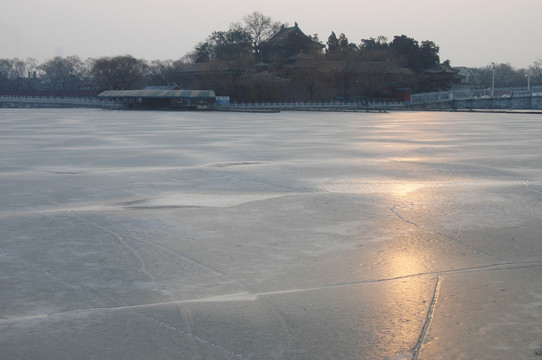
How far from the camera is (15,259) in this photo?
4.90 metres

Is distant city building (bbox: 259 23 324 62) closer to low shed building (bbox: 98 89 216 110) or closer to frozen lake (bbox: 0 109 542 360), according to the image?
low shed building (bbox: 98 89 216 110)

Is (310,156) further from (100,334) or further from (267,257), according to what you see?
(100,334)

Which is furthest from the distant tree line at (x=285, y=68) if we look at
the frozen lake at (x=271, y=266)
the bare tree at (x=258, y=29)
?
the frozen lake at (x=271, y=266)

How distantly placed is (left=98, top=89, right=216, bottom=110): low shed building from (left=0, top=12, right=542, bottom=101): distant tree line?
782 centimetres

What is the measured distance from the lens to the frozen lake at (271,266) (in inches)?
129

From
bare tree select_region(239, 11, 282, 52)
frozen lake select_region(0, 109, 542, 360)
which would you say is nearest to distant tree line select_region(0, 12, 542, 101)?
bare tree select_region(239, 11, 282, 52)

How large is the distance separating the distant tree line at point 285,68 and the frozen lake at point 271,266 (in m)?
68.5

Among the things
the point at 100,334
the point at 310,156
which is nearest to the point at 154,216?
the point at 100,334

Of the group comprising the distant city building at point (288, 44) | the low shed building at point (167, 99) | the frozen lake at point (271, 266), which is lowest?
the frozen lake at point (271, 266)

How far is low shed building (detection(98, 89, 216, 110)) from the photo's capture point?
6969 centimetres

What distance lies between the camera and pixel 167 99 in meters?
74.4

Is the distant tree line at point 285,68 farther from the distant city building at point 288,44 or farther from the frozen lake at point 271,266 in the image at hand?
the frozen lake at point 271,266

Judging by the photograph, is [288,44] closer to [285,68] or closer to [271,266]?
[285,68]

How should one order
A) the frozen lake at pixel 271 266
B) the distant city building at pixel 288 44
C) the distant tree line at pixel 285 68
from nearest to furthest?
1. the frozen lake at pixel 271 266
2. the distant tree line at pixel 285 68
3. the distant city building at pixel 288 44
